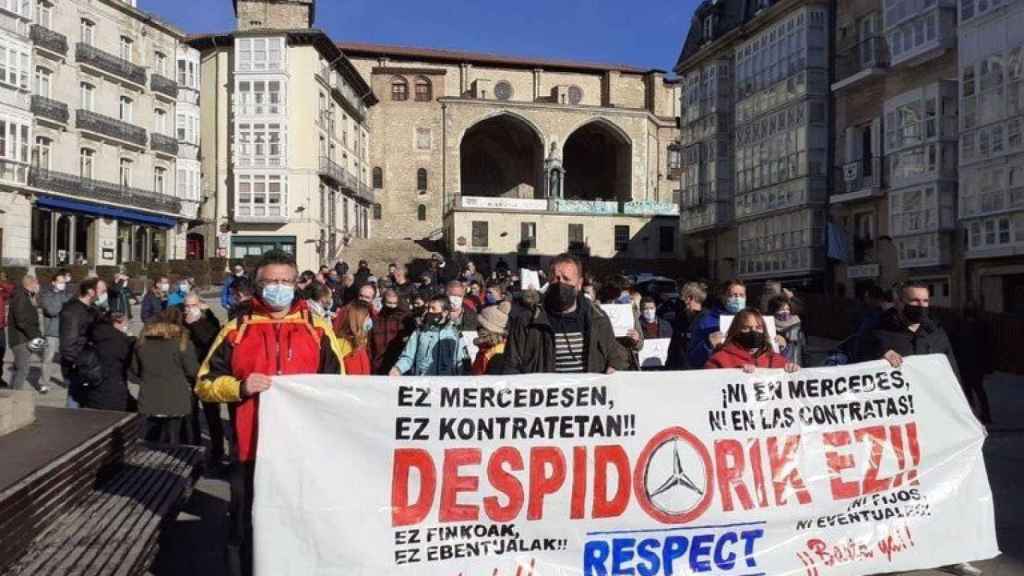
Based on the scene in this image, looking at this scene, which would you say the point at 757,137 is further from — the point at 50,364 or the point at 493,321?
the point at 493,321

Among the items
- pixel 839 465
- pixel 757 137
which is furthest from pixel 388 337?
pixel 757 137

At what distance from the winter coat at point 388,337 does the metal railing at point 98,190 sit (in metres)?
36.1

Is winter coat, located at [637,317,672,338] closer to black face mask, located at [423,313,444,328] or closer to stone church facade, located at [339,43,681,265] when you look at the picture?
black face mask, located at [423,313,444,328]

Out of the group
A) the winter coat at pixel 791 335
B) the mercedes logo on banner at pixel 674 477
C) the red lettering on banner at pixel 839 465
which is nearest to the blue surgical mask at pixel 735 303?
the winter coat at pixel 791 335

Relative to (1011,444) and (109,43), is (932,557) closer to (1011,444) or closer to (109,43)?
(1011,444)

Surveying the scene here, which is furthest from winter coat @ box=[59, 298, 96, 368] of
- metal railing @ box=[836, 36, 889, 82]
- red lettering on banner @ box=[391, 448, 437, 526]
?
metal railing @ box=[836, 36, 889, 82]

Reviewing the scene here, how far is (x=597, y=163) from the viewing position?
78.4 meters

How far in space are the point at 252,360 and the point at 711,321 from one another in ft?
14.8

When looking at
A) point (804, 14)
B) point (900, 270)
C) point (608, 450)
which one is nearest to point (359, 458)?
point (608, 450)

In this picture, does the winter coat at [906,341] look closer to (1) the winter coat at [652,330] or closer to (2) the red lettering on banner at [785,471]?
(2) the red lettering on banner at [785,471]

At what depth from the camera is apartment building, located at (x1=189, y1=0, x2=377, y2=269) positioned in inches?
2151

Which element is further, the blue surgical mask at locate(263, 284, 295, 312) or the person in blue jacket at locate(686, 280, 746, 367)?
the person in blue jacket at locate(686, 280, 746, 367)

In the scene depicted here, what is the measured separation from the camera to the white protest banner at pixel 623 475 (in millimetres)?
5188

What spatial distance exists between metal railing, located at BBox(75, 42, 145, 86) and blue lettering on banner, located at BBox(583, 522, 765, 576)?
46.3 m
